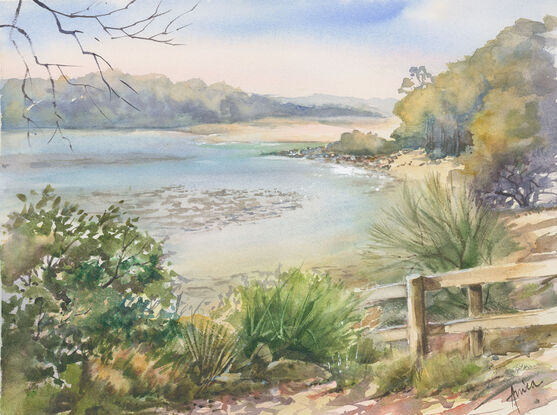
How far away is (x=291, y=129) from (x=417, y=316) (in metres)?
1.50

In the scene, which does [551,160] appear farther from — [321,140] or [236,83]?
[236,83]

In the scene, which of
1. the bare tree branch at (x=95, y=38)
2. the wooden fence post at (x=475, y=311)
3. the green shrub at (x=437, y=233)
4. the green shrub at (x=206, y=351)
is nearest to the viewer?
the bare tree branch at (x=95, y=38)

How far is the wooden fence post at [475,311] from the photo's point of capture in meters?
4.27

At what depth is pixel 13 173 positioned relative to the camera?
381 centimetres

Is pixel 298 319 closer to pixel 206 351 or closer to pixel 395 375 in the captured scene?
pixel 206 351

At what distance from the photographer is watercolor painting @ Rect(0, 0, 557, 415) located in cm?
376

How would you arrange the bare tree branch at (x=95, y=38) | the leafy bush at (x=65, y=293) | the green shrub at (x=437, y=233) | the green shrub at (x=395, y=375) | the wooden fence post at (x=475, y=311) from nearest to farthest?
the leafy bush at (x=65, y=293) < the bare tree branch at (x=95, y=38) < the green shrub at (x=395, y=375) < the wooden fence post at (x=475, y=311) < the green shrub at (x=437, y=233)

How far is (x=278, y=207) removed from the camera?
4254 mm

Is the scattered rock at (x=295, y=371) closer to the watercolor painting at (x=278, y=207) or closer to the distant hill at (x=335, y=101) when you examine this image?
the watercolor painting at (x=278, y=207)

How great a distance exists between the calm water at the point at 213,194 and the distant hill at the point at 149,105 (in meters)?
0.10

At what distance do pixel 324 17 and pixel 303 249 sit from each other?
5.05 feet

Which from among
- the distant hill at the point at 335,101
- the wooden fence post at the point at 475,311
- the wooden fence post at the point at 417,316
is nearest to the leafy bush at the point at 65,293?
the distant hill at the point at 335,101

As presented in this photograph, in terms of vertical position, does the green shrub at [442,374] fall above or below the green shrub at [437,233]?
below
